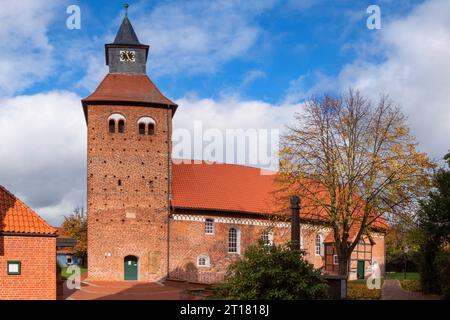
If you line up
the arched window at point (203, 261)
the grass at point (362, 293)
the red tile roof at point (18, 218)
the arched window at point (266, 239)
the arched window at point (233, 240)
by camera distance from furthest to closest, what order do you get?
the arched window at point (233, 240) < the arched window at point (203, 261) < the grass at point (362, 293) < the red tile roof at point (18, 218) < the arched window at point (266, 239)

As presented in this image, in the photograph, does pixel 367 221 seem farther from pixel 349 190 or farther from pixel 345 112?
pixel 345 112

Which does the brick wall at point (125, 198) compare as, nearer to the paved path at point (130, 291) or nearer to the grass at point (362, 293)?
the paved path at point (130, 291)

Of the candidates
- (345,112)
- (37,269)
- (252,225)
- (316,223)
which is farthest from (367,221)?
(37,269)

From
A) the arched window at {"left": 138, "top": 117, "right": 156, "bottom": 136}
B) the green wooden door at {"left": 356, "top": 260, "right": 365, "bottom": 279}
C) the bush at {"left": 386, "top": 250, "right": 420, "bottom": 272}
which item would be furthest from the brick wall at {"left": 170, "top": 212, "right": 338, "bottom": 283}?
the bush at {"left": 386, "top": 250, "right": 420, "bottom": 272}

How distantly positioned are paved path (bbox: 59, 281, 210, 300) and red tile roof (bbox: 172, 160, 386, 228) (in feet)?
18.7

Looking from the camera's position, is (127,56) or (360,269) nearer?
(127,56)

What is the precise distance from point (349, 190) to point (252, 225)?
12325 millimetres

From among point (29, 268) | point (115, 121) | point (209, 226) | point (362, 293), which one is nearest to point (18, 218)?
point (29, 268)

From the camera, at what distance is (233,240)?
38625 mm

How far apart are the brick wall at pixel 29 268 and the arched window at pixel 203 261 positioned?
49.3ft

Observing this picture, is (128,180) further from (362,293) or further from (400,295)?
(400,295)

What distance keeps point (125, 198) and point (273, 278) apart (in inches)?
815

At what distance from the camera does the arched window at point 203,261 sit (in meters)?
36.8

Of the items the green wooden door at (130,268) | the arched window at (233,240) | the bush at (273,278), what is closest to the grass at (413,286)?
the arched window at (233,240)
